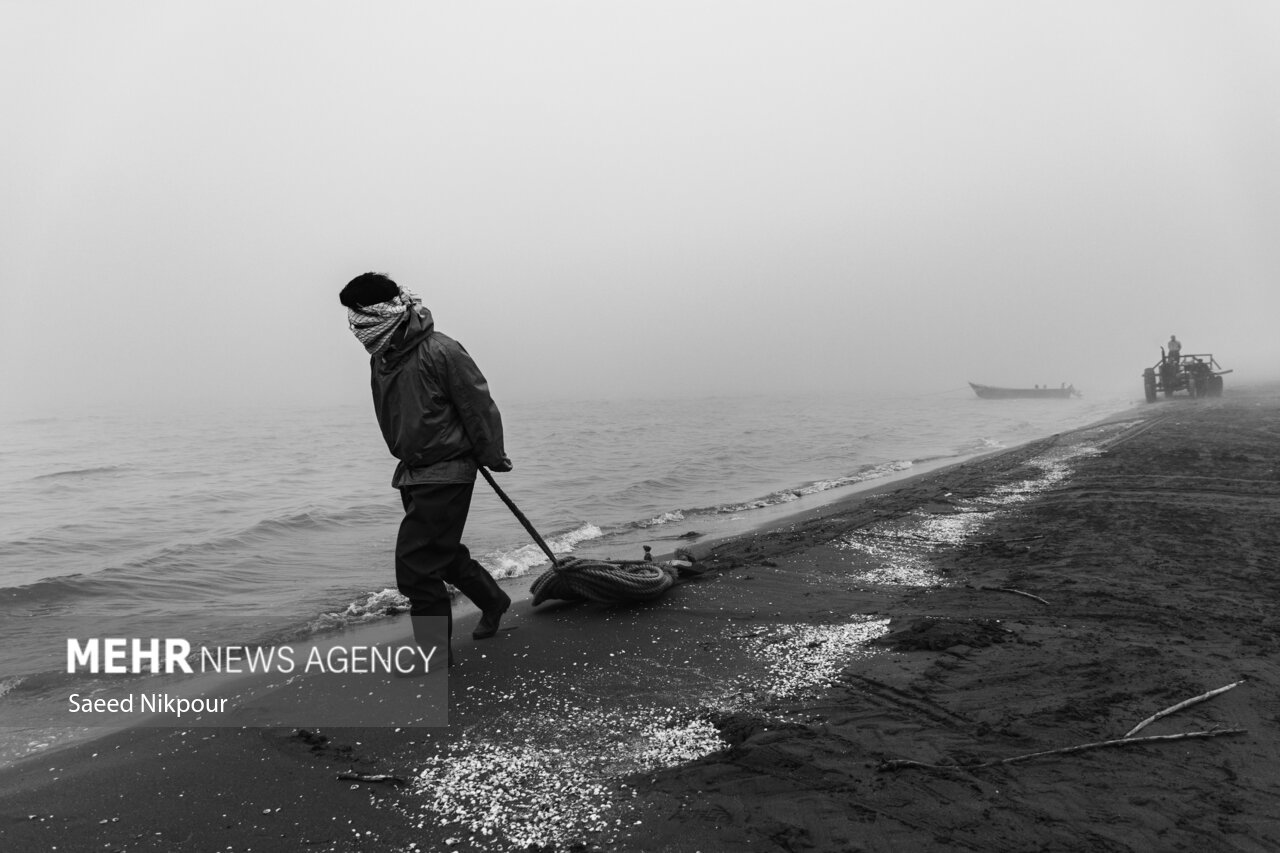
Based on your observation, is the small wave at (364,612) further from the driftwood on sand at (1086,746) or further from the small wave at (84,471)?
the small wave at (84,471)

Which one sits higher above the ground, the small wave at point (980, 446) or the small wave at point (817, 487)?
the small wave at point (980, 446)

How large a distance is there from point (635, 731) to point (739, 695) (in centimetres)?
56

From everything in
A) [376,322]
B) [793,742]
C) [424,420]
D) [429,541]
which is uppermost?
[376,322]

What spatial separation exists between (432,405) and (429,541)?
73cm

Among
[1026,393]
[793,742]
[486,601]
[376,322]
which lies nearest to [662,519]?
[486,601]

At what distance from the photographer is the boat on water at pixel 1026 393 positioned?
181 feet

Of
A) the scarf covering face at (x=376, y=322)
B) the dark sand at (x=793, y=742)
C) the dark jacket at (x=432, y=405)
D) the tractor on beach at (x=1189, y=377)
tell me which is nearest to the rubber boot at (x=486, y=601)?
the dark sand at (x=793, y=742)

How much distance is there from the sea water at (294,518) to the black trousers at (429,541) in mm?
1825

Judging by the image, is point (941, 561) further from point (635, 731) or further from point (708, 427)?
point (708, 427)

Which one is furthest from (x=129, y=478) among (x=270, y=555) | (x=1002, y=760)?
(x=1002, y=760)

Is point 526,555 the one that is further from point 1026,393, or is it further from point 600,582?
point 1026,393

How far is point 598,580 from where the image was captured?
4.63 metres

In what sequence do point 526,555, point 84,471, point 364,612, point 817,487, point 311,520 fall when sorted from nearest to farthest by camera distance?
point 364,612 < point 526,555 < point 311,520 < point 817,487 < point 84,471

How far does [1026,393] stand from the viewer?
189 ft
